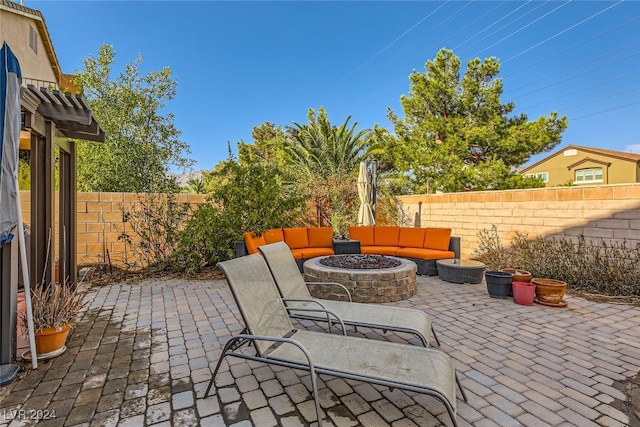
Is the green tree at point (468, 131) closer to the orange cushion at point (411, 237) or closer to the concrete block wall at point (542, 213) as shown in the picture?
the concrete block wall at point (542, 213)

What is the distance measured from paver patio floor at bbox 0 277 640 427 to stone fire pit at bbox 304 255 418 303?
779 millimetres

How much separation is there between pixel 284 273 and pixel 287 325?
2.36ft

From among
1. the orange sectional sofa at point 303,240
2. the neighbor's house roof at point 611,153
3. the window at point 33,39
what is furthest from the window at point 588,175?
the window at point 33,39

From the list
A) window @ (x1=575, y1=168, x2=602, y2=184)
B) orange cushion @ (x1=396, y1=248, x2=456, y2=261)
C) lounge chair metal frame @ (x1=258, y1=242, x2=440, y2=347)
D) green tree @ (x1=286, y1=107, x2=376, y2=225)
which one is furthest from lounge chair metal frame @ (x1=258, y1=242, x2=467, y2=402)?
window @ (x1=575, y1=168, x2=602, y2=184)

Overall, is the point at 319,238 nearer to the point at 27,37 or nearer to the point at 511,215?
the point at 511,215

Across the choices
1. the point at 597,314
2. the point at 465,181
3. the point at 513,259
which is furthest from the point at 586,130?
the point at 597,314

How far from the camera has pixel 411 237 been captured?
787 centimetres

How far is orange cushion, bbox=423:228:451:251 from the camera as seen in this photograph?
727 cm

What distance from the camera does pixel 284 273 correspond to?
144 inches

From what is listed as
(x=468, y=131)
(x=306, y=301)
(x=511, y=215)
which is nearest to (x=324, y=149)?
(x=468, y=131)

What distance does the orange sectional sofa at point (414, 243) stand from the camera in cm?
703

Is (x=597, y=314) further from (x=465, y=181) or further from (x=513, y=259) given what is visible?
(x=465, y=181)

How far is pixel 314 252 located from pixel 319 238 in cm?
69

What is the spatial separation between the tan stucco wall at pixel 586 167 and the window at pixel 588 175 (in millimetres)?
246
